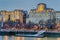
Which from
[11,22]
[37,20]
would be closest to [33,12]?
[37,20]

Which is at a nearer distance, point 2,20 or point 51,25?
point 51,25

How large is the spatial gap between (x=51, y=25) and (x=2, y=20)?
10.8 ft

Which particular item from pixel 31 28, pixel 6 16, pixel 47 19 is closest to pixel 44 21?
pixel 47 19

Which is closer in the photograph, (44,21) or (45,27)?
(45,27)

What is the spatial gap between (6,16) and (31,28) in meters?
2.41

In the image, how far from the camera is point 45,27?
1338 centimetres

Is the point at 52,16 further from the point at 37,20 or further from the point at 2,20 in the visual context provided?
the point at 2,20

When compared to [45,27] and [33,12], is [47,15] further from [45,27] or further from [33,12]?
[45,27]

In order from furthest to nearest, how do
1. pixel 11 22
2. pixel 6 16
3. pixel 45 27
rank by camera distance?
1. pixel 6 16
2. pixel 11 22
3. pixel 45 27

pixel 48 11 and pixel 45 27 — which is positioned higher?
pixel 48 11

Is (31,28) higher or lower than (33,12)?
lower

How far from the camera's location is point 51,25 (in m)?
13.8

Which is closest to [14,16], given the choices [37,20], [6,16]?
[6,16]

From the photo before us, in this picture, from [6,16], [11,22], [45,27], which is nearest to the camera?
[45,27]
